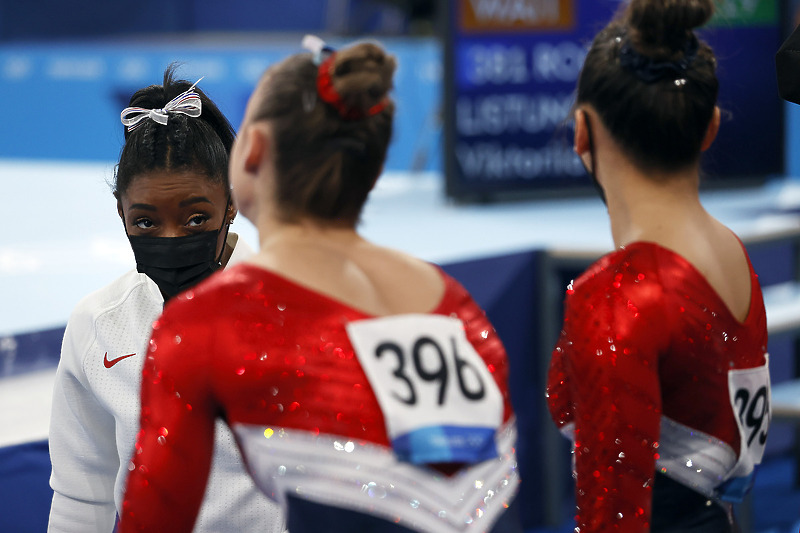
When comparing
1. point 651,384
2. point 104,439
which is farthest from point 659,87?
point 104,439

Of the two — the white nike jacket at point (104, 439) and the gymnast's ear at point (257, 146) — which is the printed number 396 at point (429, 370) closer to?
the gymnast's ear at point (257, 146)

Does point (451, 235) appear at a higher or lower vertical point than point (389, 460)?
lower

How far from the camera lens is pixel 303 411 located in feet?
3.10

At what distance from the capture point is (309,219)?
3.32ft

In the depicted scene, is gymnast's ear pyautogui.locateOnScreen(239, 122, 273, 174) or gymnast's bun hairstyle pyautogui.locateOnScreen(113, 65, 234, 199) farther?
gymnast's bun hairstyle pyautogui.locateOnScreen(113, 65, 234, 199)

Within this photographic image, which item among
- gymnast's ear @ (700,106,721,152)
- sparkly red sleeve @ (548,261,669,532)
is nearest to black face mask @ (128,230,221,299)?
sparkly red sleeve @ (548,261,669,532)

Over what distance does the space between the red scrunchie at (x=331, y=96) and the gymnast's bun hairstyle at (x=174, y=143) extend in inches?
18.7

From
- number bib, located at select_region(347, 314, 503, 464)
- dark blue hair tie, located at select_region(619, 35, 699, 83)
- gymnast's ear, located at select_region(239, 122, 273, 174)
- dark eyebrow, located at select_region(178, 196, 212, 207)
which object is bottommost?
number bib, located at select_region(347, 314, 503, 464)

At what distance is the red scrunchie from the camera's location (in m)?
1.00

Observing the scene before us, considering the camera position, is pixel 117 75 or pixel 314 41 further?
pixel 117 75

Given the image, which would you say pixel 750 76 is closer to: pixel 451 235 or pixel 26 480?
pixel 451 235

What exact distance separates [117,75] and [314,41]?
631cm

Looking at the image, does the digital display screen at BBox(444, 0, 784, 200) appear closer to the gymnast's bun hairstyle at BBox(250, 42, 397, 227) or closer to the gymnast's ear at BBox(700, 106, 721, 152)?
the gymnast's ear at BBox(700, 106, 721, 152)

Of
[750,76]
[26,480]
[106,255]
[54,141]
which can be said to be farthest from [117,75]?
[26,480]
